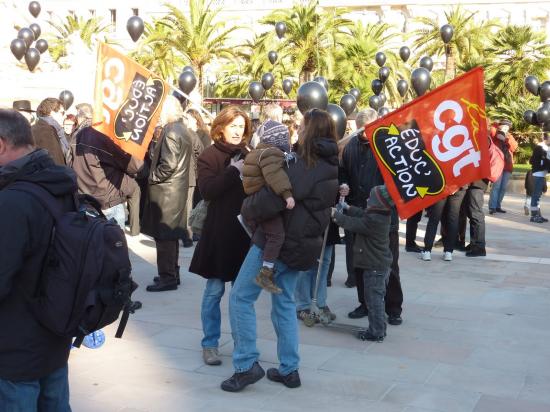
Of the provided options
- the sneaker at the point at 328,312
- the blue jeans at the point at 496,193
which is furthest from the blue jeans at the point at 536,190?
the sneaker at the point at 328,312

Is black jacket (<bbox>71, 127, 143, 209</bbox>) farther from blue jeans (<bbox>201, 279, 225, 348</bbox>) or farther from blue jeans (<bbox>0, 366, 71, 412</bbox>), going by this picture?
blue jeans (<bbox>0, 366, 71, 412</bbox>)

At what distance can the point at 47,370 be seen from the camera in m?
3.05

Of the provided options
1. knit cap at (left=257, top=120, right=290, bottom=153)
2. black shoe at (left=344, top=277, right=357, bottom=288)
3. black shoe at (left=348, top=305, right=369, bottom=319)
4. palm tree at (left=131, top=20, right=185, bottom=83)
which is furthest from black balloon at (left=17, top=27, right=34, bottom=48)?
knit cap at (left=257, top=120, right=290, bottom=153)

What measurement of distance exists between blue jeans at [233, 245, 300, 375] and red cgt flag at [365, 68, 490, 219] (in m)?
1.42

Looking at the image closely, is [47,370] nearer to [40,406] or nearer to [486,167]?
[40,406]

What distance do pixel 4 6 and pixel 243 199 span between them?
103ft

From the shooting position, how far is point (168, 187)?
25.9ft

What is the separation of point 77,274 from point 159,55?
36.7m

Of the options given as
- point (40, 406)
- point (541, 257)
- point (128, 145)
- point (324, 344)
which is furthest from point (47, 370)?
point (541, 257)

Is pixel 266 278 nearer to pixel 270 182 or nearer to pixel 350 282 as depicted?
→ pixel 270 182

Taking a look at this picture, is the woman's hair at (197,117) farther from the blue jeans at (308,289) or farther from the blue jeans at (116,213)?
the blue jeans at (308,289)

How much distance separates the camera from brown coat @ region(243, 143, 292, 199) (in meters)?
4.77

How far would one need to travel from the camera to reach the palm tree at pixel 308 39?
3672 centimetres

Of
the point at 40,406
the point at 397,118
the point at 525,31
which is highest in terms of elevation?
the point at 525,31
